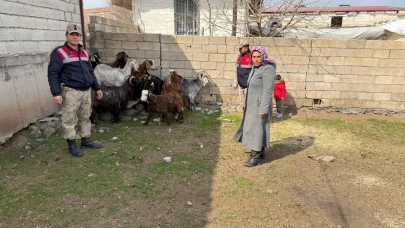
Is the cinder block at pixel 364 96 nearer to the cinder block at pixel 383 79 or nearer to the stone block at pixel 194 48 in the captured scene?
the cinder block at pixel 383 79

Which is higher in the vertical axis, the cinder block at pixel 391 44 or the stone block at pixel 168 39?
the stone block at pixel 168 39

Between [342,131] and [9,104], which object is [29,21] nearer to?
[9,104]

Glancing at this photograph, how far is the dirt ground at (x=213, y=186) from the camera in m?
3.05

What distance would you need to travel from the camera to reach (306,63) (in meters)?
6.99

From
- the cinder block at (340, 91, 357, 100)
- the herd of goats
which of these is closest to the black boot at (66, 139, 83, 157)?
the herd of goats

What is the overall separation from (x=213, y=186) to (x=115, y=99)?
130 inches

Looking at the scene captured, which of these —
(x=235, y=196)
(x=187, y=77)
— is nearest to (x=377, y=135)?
(x=235, y=196)

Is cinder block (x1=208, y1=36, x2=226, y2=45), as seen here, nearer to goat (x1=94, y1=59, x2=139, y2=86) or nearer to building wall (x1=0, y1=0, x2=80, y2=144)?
goat (x1=94, y1=59, x2=139, y2=86)

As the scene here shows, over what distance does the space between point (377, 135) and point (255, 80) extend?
3769 mm

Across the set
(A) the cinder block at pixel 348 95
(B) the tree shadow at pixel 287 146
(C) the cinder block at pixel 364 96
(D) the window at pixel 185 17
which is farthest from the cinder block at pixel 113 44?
(C) the cinder block at pixel 364 96

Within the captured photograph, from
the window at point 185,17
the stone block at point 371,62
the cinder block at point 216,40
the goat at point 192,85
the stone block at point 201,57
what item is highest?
the window at point 185,17

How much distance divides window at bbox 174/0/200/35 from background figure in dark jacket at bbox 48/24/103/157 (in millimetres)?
8164

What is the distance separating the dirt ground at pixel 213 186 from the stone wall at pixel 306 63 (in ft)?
6.08

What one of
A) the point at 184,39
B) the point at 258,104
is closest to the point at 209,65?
the point at 184,39
